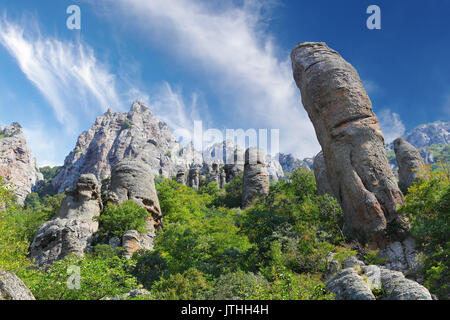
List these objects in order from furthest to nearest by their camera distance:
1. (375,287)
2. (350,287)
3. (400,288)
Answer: (375,287), (350,287), (400,288)

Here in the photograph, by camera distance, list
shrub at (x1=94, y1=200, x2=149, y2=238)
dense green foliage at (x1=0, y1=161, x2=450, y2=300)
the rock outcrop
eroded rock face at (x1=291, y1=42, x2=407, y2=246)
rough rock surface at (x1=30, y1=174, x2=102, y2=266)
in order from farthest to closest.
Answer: shrub at (x1=94, y1=200, x2=149, y2=238) → rough rock surface at (x1=30, y1=174, x2=102, y2=266) → eroded rock face at (x1=291, y1=42, x2=407, y2=246) → dense green foliage at (x1=0, y1=161, x2=450, y2=300) → the rock outcrop

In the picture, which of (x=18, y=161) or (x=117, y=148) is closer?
(x=18, y=161)

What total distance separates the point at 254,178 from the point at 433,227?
2694 centimetres

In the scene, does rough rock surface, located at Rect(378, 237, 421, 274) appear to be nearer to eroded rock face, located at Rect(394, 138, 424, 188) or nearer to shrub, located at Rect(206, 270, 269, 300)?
shrub, located at Rect(206, 270, 269, 300)

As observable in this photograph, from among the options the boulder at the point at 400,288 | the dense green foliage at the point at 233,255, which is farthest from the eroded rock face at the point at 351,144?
the boulder at the point at 400,288

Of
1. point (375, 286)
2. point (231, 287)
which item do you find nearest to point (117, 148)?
point (231, 287)

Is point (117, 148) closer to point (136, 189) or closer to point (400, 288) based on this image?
point (136, 189)

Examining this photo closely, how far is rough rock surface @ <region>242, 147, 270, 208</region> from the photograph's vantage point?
39.1 metres

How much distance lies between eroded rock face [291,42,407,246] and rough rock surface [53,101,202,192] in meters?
91.7

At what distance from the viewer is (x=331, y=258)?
14812mm

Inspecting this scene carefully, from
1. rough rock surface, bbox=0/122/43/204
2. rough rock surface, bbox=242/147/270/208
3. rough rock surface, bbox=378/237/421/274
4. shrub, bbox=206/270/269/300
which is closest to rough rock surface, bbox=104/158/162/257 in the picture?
rough rock surface, bbox=242/147/270/208

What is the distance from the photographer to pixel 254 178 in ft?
131

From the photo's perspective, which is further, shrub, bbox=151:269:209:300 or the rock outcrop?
shrub, bbox=151:269:209:300
